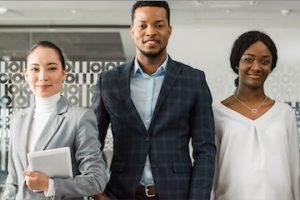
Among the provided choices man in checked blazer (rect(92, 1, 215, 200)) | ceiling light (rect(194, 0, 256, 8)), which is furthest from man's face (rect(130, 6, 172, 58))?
ceiling light (rect(194, 0, 256, 8))

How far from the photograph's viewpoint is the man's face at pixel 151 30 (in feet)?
7.33

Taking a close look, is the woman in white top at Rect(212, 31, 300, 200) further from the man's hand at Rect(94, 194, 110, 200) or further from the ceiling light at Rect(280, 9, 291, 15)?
the ceiling light at Rect(280, 9, 291, 15)

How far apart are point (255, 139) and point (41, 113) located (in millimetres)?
993

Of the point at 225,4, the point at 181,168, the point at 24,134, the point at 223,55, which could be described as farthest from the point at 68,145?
the point at 225,4

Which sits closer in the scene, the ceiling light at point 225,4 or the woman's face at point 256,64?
the woman's face at point 256,64

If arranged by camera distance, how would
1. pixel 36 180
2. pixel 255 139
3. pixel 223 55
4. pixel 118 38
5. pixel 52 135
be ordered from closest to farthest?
pixel 36 180
pixel 52 135
pixel 255 139
pixel 223 55
pixel 118 38

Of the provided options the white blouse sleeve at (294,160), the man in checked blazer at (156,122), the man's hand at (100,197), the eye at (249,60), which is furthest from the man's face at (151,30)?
the white blouse sleeve at (294,160)

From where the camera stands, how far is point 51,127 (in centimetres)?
202

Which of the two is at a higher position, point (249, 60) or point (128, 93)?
point (249, 60)

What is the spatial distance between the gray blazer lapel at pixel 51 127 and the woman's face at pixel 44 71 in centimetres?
7

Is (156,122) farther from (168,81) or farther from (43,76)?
(43,76)

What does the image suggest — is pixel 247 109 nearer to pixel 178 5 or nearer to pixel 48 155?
pixel 48 155

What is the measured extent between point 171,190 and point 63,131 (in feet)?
1.73

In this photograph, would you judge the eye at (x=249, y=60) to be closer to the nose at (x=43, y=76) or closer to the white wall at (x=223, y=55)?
the nose at (x=43, y=76)
